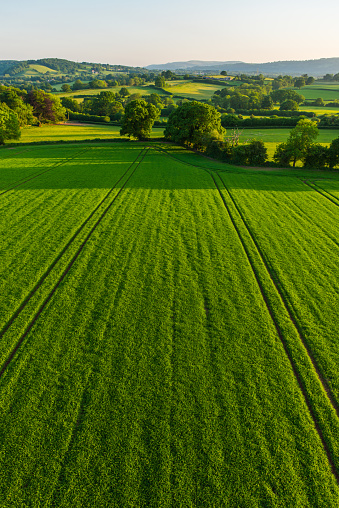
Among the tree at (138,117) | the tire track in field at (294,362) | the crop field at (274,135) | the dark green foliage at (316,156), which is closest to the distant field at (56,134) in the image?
the tree at (138,117)

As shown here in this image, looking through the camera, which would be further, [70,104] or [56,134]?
[70,104]

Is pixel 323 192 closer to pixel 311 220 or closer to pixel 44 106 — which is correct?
pixel 311 220

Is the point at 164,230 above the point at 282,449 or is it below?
above

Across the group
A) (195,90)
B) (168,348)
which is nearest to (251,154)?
(168,348)

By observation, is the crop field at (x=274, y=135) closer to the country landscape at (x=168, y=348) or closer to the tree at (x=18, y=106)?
the country landscape at (x=168, y=348)

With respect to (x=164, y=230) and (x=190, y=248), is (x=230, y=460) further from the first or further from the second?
(x=164, y=230)

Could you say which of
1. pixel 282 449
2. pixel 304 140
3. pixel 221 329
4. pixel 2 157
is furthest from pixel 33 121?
pixel 282 449

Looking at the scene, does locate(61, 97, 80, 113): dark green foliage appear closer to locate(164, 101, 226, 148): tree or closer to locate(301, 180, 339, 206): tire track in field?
locate(164, 101, 226, 148): tree
